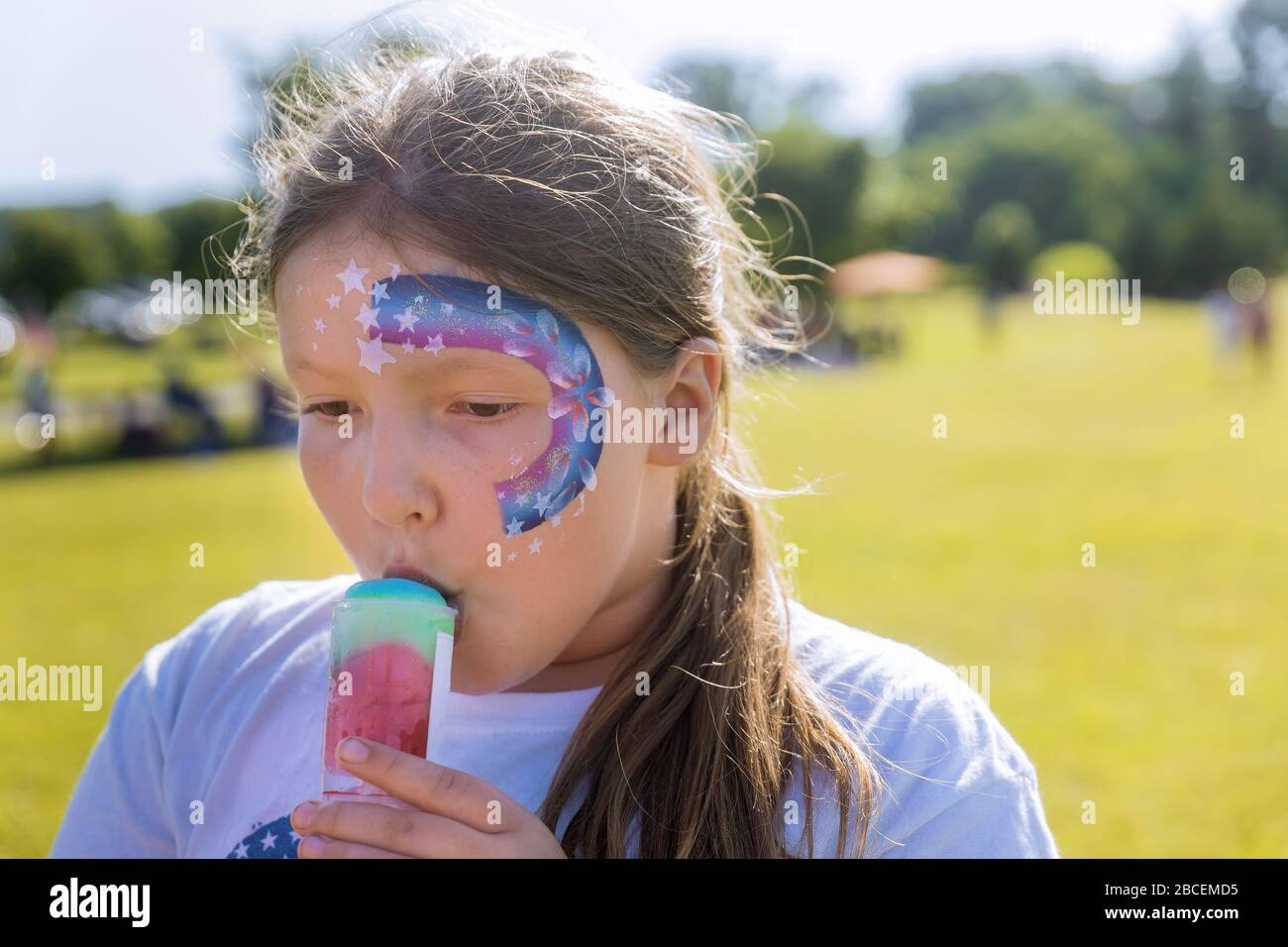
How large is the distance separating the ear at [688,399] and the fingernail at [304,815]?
0.75 m

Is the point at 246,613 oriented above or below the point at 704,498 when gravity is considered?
below

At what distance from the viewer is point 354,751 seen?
4.97 feet

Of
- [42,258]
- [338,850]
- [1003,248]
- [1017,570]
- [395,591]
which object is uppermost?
[42,258]

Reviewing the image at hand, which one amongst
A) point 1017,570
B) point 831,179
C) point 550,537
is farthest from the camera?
point 831,179

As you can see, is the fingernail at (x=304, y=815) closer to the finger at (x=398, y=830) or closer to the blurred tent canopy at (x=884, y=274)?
the finger at (x=398, y=830)

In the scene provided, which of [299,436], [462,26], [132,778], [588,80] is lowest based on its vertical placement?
[132,778]

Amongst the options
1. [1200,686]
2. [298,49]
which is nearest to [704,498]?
[298,49]

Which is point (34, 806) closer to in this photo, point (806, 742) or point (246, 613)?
point (246, 613)

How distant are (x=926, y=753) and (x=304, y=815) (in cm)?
94

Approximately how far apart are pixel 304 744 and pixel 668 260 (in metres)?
1.03

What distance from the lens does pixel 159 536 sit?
13492 millimetres

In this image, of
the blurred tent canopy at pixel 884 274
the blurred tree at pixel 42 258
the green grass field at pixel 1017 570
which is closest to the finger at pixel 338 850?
the green grass field at pixel 1017 570

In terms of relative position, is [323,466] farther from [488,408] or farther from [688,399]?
[688,399]

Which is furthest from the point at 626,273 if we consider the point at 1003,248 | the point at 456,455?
the point at 1003,248
